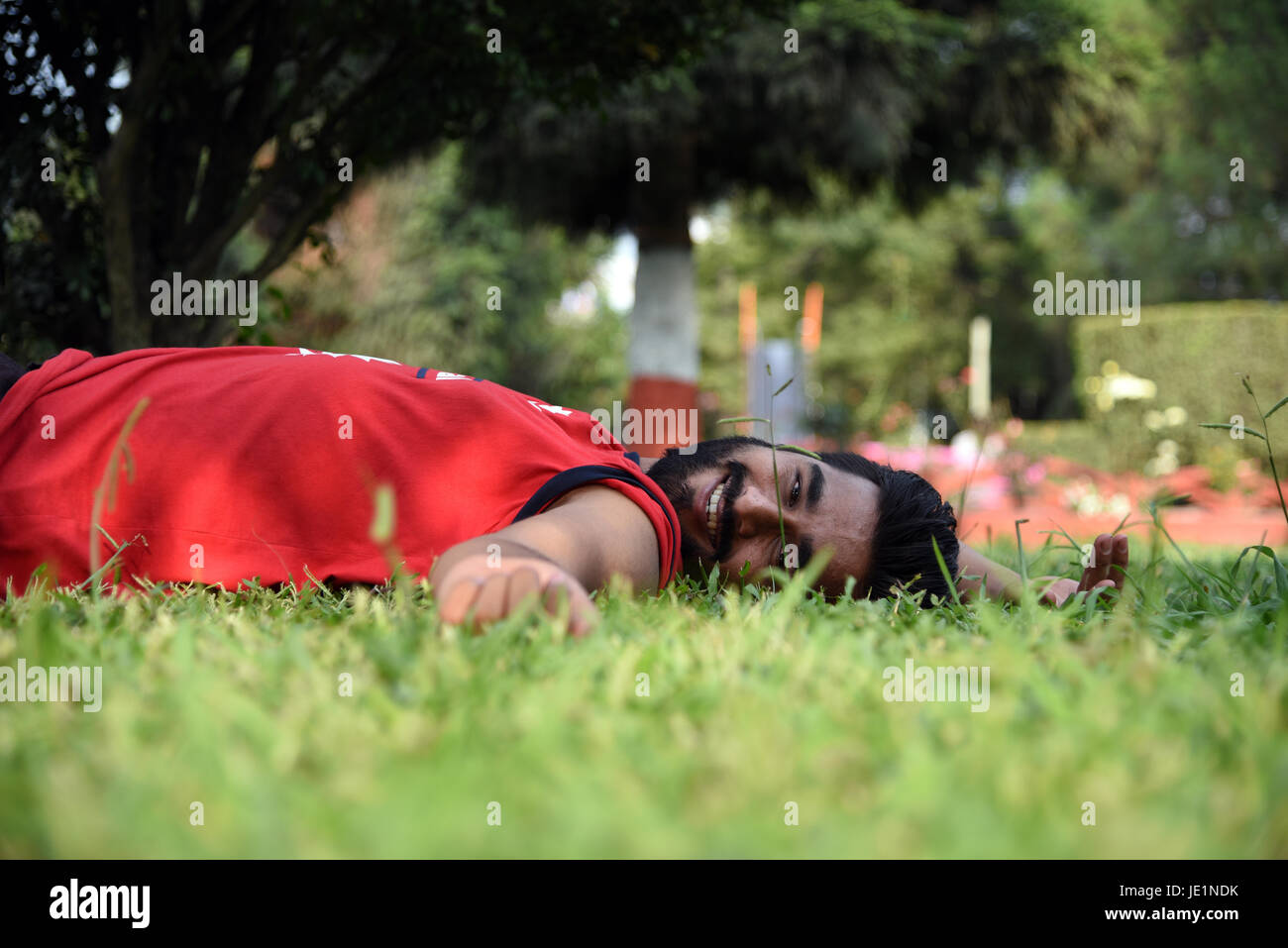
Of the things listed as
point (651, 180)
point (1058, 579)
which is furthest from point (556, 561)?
point (651, 180)

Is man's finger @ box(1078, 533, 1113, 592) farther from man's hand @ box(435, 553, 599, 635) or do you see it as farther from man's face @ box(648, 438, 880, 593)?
man's hand @ box(435, 553, 599, 635)

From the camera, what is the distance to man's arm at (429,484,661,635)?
1.52 meters

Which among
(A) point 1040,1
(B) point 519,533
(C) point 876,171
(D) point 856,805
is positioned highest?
(A) point 1040,1

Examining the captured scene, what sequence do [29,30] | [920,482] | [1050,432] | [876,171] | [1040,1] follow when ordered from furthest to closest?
[1050,432] < [876,171] < [1040,1] < [29,30] < [920,482]

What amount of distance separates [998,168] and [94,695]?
36.2 ft

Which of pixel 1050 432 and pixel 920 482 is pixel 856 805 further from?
pixel 1050 432

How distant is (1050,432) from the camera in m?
14.4

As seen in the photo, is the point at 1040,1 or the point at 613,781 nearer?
the point at 613,781

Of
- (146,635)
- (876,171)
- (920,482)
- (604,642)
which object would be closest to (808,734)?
(604,642)

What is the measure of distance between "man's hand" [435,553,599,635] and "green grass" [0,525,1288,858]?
2.5 inches

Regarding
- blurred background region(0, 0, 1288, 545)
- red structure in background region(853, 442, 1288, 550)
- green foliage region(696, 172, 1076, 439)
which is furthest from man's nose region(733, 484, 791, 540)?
green foliage region(696, 172, 1076, 439)

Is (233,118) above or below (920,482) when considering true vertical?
above

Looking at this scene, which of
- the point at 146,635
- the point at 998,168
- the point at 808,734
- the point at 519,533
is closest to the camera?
the point at 808,734

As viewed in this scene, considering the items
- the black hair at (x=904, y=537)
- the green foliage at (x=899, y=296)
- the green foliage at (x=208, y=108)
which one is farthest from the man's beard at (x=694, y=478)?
the green foliage at (x=899, y=296)
